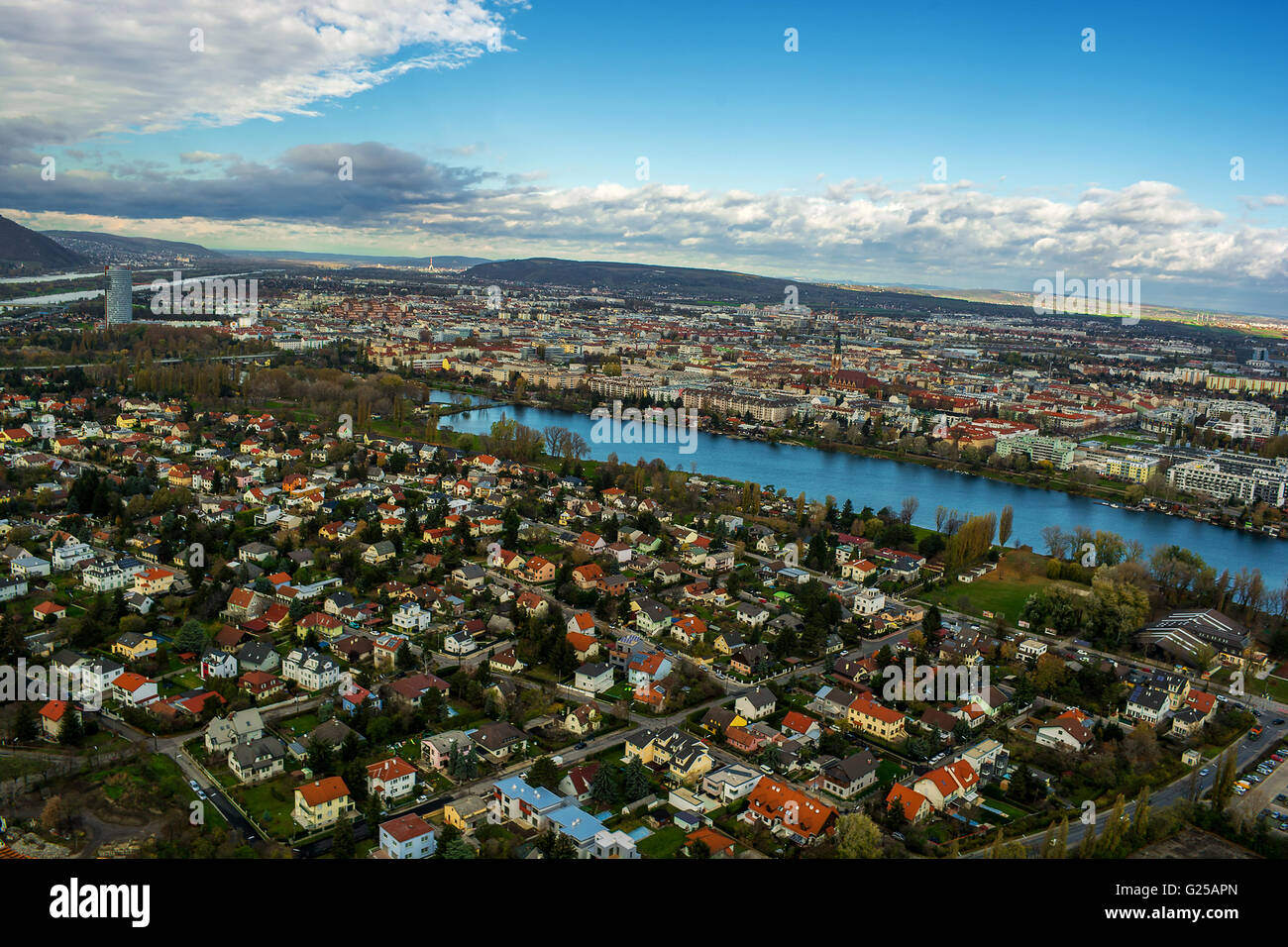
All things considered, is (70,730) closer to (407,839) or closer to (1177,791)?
(407,839)

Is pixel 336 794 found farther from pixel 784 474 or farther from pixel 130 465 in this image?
pixel 784 474

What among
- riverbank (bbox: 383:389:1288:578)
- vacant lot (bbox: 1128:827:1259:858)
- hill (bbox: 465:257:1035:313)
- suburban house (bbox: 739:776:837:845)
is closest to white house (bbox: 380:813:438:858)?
suburban house (bbox: 739:776:837:845)

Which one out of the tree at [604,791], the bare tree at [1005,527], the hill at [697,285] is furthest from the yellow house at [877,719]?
the hill at [697,285]

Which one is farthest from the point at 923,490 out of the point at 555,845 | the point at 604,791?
the point at 555,845

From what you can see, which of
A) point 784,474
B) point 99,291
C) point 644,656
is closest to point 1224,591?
point 644,656

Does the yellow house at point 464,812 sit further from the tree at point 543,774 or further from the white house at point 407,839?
the tree at point 543,774

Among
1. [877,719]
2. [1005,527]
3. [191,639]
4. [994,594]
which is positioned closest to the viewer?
[877,719]
